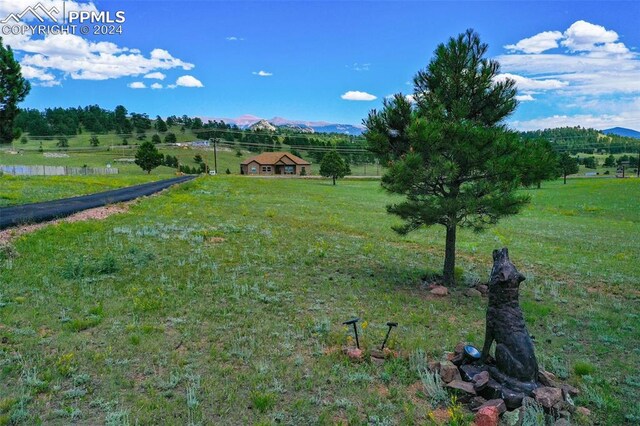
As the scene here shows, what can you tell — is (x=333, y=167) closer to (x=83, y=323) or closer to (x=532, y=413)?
(x=83, y=323)

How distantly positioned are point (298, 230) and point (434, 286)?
11406 millimetres

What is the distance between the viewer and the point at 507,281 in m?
6.40

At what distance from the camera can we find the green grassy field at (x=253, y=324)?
228 inches

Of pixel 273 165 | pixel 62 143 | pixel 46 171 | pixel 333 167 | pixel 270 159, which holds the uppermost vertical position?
pixel 62 143

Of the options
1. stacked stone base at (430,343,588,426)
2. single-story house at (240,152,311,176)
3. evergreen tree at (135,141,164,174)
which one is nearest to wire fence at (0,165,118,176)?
evergreen tree at (135,141,164,174)

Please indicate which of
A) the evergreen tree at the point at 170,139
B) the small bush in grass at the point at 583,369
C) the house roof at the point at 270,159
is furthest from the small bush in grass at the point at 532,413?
the evergreen tree at the point at 170,139

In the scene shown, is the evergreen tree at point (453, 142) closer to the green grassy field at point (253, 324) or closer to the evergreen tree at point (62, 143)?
the green grassy field at point (253, 324)

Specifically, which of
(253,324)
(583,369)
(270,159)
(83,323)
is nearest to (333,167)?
(270,159)

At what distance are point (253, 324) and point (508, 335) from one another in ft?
16.5

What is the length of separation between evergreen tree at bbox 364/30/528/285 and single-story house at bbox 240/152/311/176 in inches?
4461

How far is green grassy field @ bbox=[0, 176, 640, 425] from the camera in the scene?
580 centimetres

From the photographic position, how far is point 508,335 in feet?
20.6

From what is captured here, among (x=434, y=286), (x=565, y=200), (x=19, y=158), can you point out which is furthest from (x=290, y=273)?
(x=19, y=158)

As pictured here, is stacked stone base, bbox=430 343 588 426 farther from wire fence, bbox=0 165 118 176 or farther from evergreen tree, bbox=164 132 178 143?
evergreen tree, bbox=164 132 178 143
